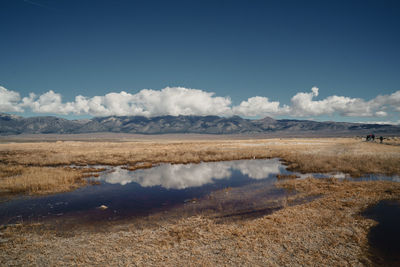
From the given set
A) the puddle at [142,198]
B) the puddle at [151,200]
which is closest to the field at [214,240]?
the puddle at [151,200]

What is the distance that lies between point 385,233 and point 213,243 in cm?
834

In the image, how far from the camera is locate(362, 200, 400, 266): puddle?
846 centimetres

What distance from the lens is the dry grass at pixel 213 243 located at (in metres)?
8.12

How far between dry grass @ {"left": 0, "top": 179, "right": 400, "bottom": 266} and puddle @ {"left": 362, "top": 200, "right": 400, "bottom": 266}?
1.16ft

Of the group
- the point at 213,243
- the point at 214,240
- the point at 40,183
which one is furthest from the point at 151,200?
the point at 40,183

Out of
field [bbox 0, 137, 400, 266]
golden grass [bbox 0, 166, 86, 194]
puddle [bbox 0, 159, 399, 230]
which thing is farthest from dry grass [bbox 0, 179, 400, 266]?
golden grass [bbox 0, 166, 86, 194]

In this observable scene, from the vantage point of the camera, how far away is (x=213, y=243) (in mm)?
9328

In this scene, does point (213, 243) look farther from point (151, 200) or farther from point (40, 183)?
point (40, 183)

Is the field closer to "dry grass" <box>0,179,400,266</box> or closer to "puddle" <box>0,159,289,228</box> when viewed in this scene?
"dry grass" <box>0,179,400,266</box>

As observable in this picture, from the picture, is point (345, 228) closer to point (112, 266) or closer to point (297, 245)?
point (297, 245)

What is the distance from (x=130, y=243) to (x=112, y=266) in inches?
66.7

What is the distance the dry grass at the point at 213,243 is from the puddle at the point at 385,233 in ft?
1.16

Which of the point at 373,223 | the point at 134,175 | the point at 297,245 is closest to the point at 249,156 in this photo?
the point at 134,175

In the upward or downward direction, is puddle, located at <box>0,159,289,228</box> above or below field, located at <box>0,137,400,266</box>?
below
